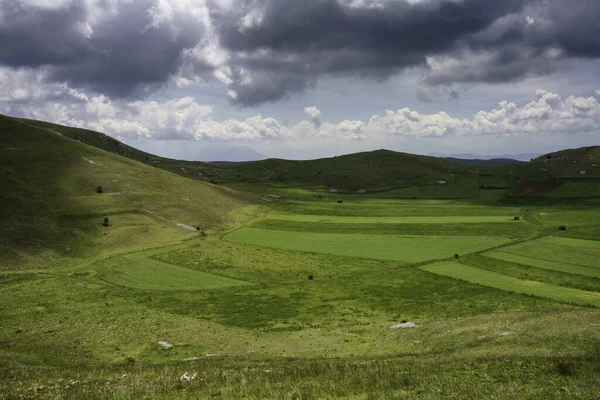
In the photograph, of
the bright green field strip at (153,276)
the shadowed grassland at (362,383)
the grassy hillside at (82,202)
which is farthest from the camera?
the grassy hillside at (82,202)

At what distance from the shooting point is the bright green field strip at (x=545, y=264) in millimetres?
69625

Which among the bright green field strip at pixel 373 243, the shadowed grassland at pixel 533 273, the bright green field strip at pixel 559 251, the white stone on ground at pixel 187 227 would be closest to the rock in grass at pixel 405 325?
the shadowed grassland at pixel 533 273

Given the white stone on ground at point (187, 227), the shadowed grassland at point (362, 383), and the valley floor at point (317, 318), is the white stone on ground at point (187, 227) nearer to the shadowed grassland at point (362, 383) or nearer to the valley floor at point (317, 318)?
the valley floor at point (317, 318)

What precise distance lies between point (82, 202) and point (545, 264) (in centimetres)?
11910

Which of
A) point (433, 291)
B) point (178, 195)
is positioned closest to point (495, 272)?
point (433, 291)

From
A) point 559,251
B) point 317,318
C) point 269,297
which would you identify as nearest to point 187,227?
point 269,297

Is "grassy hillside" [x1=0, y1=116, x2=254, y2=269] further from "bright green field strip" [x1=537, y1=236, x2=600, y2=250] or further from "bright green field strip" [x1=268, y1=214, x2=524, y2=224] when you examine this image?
"bright green field strip" [x1=537, y1=236, x2=600, y2=250]

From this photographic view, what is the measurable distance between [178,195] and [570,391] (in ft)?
439

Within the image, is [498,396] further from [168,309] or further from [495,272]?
[495,272]

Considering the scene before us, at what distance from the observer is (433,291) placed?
210 ft

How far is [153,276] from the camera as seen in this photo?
242 ft

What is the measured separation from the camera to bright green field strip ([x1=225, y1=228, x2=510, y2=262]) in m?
90.8

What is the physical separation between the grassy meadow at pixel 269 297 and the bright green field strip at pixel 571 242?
0.45 metres

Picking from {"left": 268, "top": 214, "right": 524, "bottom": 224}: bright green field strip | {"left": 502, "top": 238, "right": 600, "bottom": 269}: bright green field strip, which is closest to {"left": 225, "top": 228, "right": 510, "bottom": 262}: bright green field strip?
{"left": 502, "top": 238, "right": 600, "bottom": 269}: bright green field strip
